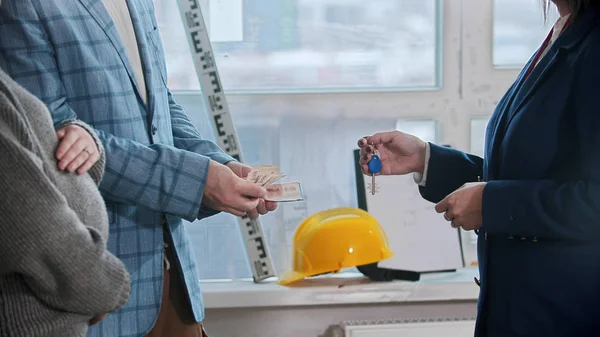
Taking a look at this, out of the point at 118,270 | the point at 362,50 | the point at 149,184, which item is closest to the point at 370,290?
the point at 362,50

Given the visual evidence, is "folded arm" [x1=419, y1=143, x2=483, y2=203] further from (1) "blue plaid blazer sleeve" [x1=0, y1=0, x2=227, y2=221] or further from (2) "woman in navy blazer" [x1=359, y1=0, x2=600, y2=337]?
(1) "blue plaid blazer sleeve" [x1=0, y1=0, x2=227, y2=221]

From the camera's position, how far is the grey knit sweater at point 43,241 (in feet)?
3.53

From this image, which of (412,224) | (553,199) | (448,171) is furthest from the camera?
(412,224)

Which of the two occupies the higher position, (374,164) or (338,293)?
(374,164)

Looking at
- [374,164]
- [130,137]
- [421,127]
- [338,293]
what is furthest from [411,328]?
[130,137]

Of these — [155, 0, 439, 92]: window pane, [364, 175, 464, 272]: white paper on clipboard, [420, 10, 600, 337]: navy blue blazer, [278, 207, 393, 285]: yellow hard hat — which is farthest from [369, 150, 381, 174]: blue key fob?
[155, 0, 439, 92]: window pane

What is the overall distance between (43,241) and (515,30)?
2.10m

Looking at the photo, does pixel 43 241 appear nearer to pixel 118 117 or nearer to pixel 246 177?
pixel 118 117

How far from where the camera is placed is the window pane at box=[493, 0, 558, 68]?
2740 mm

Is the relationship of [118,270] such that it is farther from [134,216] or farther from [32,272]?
[134,216]

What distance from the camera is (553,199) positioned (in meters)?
1.40

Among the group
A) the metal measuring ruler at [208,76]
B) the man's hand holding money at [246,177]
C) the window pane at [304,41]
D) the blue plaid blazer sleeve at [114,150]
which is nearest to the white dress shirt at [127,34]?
the blue plaid blazer sleeve at [114,150]

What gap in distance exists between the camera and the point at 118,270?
3.85 ft

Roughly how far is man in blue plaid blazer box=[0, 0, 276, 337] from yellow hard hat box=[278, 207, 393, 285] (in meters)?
0.85
